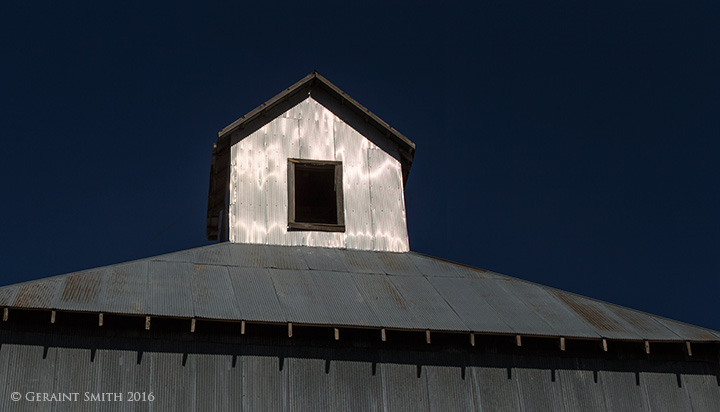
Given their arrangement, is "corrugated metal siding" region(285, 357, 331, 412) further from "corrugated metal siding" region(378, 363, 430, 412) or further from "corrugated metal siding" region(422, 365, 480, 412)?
"corrugated metal siding" region(422, 365, 480, 412)

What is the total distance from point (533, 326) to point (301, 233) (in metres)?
6.35

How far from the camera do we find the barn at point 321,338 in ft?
51.3

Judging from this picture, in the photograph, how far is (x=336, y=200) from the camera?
22.6 m

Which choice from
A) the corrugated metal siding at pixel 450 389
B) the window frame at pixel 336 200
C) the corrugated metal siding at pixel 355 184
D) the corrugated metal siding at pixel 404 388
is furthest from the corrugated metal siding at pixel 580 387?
the window frame at pixel 336 200

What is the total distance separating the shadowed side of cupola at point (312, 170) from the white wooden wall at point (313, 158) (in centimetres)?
2

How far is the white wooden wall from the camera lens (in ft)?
70.0

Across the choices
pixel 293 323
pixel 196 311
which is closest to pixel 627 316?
pixel 293 323

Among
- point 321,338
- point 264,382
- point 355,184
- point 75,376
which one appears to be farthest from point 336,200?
point 75,376

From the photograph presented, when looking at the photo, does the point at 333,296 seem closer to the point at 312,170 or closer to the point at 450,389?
the point at 450,389

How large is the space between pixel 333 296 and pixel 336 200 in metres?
5.26

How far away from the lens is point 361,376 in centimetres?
1680

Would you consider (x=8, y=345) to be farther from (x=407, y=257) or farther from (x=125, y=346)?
(x=407, y=257)

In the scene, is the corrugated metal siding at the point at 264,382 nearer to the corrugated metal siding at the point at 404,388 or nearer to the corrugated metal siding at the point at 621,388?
the corrugated metal siding at the point at 404,388

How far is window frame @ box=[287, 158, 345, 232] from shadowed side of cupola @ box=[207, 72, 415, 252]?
2cm
